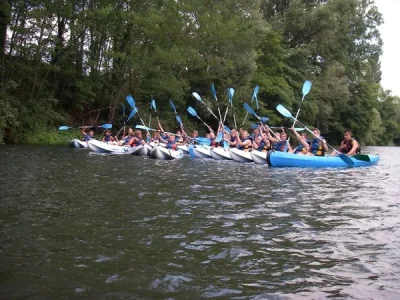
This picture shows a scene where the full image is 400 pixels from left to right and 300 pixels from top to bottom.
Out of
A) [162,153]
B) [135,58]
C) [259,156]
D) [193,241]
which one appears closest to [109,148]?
[162,153]

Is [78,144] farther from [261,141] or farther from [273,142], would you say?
[273,142]

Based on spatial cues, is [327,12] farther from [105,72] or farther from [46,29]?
[46,29]

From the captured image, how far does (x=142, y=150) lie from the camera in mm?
16641

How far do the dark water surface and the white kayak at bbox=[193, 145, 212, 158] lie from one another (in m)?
8.49

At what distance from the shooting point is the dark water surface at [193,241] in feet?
11.1

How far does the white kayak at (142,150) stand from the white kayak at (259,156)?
404 centimetres

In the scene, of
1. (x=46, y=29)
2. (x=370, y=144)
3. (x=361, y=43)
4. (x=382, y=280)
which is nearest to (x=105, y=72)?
(x=46, y=29)

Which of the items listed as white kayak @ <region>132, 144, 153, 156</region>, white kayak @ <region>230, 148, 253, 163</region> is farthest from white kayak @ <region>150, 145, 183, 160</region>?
white kayak @ <region>230, 148, 253, 163</region>

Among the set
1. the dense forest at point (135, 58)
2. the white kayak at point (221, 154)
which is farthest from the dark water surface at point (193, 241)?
the dense forest at point (135, 58)

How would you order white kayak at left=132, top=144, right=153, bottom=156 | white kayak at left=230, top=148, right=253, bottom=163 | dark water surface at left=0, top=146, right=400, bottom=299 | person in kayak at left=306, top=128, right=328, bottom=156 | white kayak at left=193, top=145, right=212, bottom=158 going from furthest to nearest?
white kayak at left=193, top=145, right=212, bottom=158 → white kayak at left=132, top=144, right=153, bottom=156 → white kayak at left=230, top=148, right=253, bottom=163 → person in kayak at left=306, top=128, right=328, bottom=156 → dark water surface at left=0, top=146, right=400, bottom=299

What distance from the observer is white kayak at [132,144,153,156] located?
1641cm

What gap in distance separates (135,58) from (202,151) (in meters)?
8.88

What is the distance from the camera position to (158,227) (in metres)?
5.13

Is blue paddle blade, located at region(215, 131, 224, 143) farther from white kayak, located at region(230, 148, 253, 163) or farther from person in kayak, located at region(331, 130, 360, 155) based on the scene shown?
person in kayak, located at region(331, 130, 360, 155)
